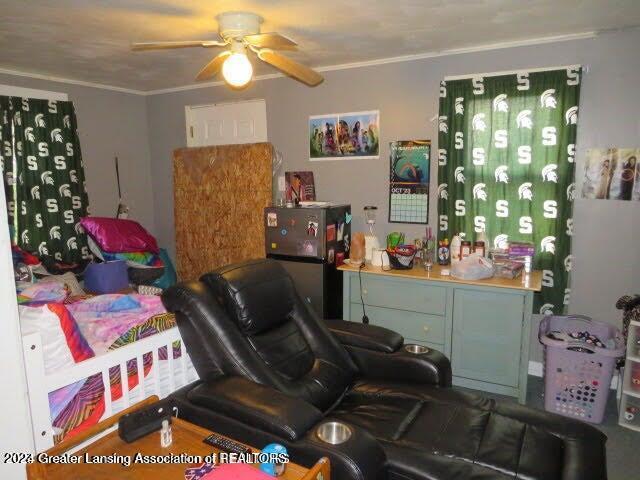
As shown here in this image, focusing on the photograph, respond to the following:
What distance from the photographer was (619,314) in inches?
113

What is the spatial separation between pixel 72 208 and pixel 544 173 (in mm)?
3957

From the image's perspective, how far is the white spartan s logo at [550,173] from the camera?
2.87m

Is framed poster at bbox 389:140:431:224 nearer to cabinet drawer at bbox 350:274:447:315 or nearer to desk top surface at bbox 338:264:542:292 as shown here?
desk top surface at bbox 338:264:542:292

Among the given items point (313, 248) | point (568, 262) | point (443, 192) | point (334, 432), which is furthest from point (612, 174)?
point (334, 432)

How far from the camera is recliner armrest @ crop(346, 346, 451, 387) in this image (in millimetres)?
2012

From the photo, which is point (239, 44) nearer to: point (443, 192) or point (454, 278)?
point (443, 192)

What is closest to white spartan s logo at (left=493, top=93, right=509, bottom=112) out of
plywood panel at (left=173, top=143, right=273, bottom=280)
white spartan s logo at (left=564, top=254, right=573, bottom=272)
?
white spartan s logo at (left=564, top=254, right=573, bottom=272)

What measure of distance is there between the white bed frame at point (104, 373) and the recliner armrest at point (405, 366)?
0.84 m

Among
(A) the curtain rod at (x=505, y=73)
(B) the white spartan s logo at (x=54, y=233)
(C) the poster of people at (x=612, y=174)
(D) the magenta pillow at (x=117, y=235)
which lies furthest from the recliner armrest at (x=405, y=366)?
(B) the white spartan s logo at (x=54, y=233)

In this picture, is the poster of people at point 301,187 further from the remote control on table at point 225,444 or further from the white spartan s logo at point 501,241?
the remote control on table at point 225,444

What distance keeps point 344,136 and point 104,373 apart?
103 inches

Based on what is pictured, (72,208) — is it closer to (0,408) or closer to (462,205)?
(0,408)

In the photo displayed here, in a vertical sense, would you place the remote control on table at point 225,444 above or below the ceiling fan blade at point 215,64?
below

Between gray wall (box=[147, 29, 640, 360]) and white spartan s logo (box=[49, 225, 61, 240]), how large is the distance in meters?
1.29
